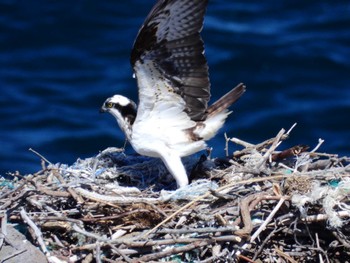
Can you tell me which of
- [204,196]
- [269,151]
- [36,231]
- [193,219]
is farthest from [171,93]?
[36,231]

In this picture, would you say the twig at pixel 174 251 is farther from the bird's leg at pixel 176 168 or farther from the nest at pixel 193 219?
the bird's leg at pixel 176 168

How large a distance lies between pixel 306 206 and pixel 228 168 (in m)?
1.06

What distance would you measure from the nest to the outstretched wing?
24.6 inches

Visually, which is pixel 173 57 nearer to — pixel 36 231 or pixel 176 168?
pixel 176 168

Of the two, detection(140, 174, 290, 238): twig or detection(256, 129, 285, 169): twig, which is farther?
detection(256, 129, 285, 169): twig

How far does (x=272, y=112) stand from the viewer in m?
13.4

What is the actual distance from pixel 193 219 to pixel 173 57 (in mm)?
1095

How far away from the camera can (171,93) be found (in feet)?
23.5

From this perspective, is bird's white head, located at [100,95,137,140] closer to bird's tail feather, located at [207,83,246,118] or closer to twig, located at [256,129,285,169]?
bird's tail feather, located at [207,83,246,118]

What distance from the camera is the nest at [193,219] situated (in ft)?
20.6

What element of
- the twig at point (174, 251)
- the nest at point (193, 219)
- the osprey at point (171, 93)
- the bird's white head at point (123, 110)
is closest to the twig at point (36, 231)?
the nest at point (193, 219)

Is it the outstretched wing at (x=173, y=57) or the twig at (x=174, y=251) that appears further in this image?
the outstretched wing at (x=173, y=57)

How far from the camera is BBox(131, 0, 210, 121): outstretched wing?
685cm

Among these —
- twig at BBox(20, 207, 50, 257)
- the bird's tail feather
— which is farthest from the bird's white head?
twig at BBox(20, 207, 50, 257)
